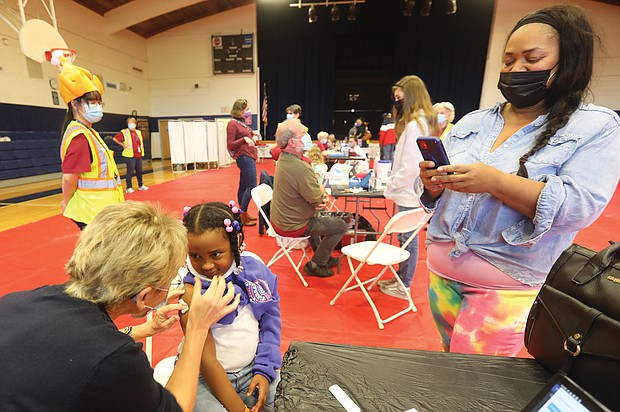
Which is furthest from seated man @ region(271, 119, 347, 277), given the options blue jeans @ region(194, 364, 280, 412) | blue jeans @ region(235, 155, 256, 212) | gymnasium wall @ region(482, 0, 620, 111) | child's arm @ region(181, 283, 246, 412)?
gymnasium wall @ region(482, 0, 620, 111)

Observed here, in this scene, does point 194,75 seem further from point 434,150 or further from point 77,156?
point 434,150

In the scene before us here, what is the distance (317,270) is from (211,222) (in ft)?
6.73

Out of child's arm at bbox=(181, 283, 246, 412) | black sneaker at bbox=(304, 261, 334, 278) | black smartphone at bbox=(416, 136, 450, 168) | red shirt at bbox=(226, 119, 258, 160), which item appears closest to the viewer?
black smartphone at bbox=(416, 136, 450, 168)

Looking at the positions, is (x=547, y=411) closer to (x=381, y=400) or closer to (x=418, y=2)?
(x=381, y=400)

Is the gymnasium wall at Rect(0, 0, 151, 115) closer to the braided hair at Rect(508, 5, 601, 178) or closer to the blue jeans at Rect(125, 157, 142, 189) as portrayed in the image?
the blue jeans at Rect(125, 157, 142, 189)

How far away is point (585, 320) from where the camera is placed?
614 millimetres

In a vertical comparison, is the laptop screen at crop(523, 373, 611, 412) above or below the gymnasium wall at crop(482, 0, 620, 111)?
below

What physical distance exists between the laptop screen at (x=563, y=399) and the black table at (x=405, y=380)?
9 centimetres

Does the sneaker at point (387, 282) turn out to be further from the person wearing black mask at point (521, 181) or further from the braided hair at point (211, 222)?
the braided hair at point (211, 222)

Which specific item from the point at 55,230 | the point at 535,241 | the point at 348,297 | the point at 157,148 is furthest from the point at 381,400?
the point at 157,148

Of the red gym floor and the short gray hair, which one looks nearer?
the short gray hair

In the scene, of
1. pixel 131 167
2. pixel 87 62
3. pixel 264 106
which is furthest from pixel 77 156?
pixel 264 106

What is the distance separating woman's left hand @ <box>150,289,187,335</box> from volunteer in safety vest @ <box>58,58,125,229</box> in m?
1.38

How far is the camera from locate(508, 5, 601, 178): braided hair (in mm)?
879
